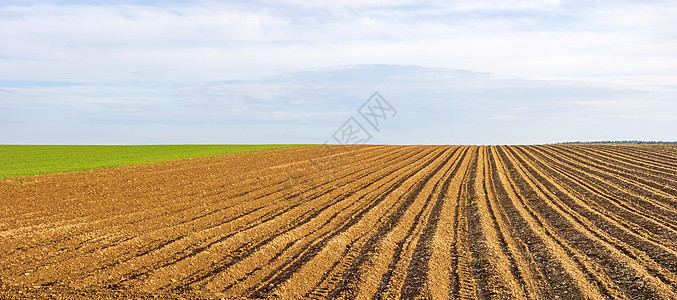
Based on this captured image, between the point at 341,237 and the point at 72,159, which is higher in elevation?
the point at 72,159

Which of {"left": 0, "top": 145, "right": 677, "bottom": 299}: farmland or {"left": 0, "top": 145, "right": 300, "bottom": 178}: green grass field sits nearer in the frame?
{"left": 0, "top": 145, "right": 677, "bottom": 299}: farmland

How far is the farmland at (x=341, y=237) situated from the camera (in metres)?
8.65

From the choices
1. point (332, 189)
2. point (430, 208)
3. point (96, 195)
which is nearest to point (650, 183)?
point (430, 208)

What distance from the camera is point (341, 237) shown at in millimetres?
11773

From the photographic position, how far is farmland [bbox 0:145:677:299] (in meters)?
8.65

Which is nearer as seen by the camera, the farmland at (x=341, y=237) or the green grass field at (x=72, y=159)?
the farmland at (x=341, y=237)

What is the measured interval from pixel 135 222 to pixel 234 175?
33.3 feet

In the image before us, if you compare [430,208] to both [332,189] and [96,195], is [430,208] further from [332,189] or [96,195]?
[96,195]

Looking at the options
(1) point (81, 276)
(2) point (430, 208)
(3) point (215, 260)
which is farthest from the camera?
(2) point (430, 208)

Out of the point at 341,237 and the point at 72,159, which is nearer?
the point at 341,237

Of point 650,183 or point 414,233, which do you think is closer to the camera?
point 414,233

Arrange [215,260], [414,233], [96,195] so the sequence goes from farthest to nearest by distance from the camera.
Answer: [96,195]
[414,233]
[215,260]

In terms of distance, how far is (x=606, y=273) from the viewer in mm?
9391

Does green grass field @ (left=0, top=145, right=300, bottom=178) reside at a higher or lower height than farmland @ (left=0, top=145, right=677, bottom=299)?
higher
